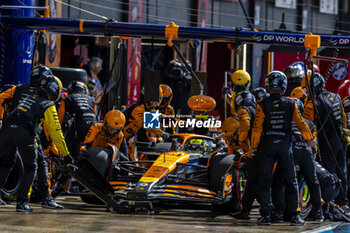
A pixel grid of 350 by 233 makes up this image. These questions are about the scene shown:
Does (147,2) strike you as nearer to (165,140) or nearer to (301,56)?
(301,56)

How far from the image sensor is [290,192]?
1124 cm

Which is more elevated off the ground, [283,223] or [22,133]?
[22,133]

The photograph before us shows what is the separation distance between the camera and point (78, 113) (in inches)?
552

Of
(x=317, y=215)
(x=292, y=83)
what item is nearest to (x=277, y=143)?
(x=317, y=215)

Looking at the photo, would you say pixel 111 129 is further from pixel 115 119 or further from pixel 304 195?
pixel 304 195

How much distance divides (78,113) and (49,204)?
236 centimetres

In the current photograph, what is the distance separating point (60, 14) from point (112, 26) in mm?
5451

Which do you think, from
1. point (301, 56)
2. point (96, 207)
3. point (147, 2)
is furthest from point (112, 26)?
point (301, 56)

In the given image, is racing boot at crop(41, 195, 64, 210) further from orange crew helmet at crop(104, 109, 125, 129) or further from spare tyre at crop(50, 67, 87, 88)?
spare tyre at crop(50, 67, 87, 88)

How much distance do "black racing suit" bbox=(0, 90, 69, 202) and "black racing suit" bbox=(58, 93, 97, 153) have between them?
2.23 meters

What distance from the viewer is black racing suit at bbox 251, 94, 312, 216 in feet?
36.7

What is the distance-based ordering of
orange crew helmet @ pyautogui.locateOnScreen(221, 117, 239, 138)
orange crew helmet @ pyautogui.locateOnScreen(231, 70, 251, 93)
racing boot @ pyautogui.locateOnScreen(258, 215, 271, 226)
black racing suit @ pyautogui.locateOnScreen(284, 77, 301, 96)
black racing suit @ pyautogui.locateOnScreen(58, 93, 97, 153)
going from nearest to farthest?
racing boot @ pyautogui.locateOnScreen(258, 215, 271, 226), orange crew helmet @ pyautogui.locateOnScreen(221, 117, 239, 138), orange crew helmet @ pyautogui.locateOnScreen(231, 70, 251, 93), black racing suit @ pyautogui.locateOnScreen(58, 93, 97, 153), black racing suit @ pyautogui.locateOnScreen(284, 77, 301, 96)

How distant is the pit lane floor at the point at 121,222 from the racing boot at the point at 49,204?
0.10 meters

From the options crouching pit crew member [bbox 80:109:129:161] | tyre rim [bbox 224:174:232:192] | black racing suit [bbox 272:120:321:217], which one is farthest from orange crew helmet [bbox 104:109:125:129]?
black racing suit [bbox 272:120:321:217]
